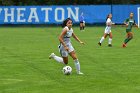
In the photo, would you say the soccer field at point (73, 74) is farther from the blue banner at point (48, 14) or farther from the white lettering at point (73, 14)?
the white lettering at point (73, 14)

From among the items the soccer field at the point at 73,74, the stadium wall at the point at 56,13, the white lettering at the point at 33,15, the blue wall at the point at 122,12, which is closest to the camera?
the soccer field at the point at 73,74

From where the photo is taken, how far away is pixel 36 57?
934 inches

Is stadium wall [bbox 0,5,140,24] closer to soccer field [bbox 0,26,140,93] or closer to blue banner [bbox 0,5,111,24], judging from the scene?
blue banner [bbox 0,5,111,24]

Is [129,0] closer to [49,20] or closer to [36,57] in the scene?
[49,20]

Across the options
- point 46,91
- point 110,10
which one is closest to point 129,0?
point 110,10

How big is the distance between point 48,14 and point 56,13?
975 mm

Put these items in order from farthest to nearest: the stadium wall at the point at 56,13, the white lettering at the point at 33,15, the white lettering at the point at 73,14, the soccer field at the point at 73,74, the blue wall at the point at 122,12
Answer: the white lettering at the point at 73,14
the white lettering at the point at 33,15
the stadium wall at the point at 56,13
the blue wall at the point at 122,12
the soccer field at the point at 73,74

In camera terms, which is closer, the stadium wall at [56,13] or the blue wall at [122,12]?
the blue wall at [122,12]

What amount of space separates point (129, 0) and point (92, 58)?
45241mm

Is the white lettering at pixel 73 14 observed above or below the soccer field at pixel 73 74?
above

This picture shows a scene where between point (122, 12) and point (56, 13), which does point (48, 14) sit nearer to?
point (56, 13)

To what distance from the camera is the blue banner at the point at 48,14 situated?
61219mm

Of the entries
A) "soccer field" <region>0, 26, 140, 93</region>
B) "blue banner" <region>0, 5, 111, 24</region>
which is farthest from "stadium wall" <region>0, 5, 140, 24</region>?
"soccer field" <region>0, 26, 140, 93</region>

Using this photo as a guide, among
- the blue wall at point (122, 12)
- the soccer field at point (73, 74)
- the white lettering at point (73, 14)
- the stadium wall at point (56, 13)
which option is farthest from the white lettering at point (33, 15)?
the soccer field at point (73, 74)
